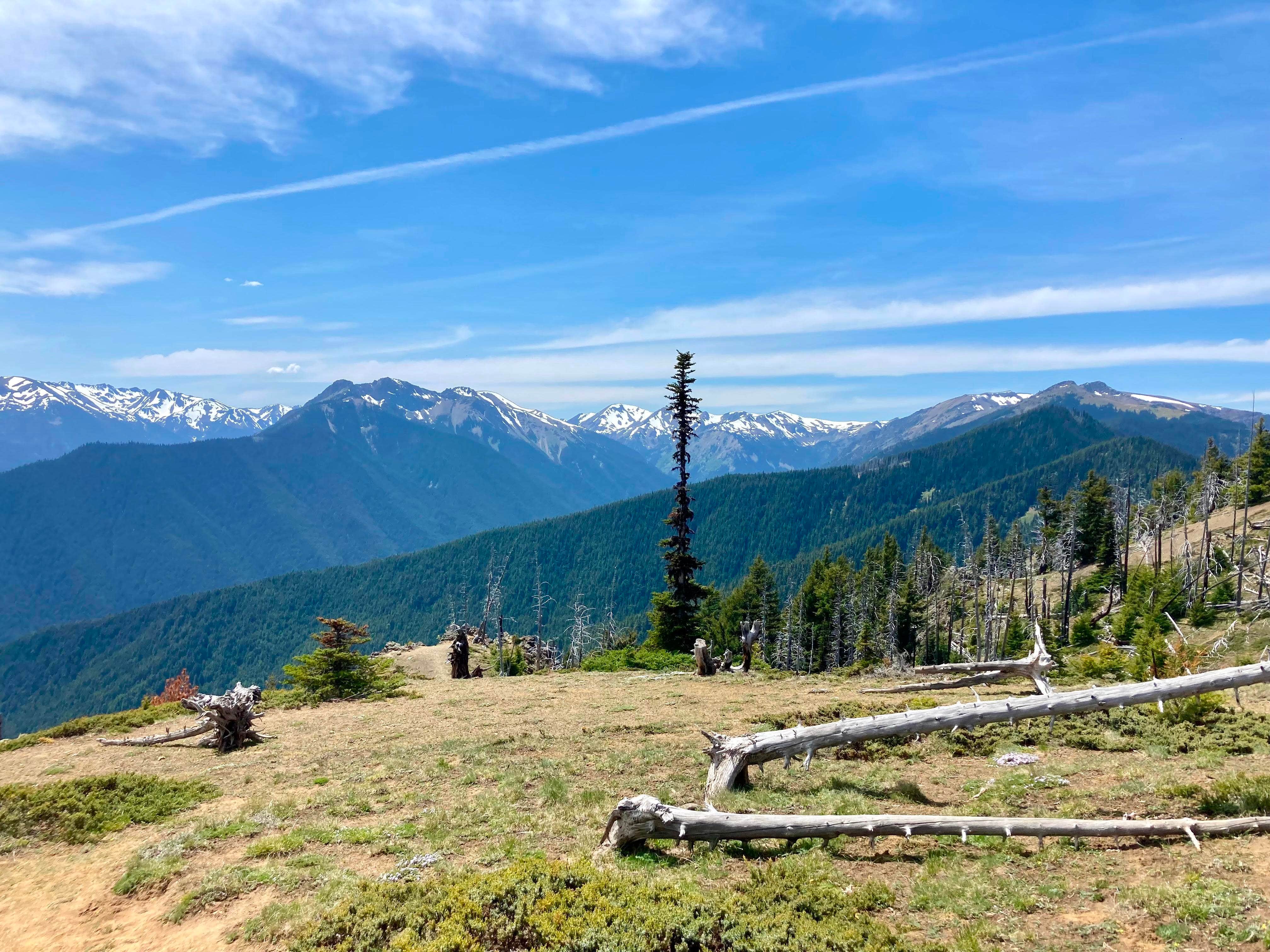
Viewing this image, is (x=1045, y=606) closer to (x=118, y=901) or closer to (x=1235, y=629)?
(x=1235, y=629)

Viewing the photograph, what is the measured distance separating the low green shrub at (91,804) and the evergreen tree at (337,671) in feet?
63.2

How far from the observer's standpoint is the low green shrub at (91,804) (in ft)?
50.1

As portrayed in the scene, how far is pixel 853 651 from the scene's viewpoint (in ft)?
327

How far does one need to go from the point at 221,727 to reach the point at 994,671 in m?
26.3

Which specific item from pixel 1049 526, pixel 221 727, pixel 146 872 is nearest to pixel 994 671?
pixel 146 872

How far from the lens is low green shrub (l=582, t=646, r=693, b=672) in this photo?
4578 cm

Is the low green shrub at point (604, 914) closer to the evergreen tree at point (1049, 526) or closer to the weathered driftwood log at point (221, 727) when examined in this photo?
the weathered driftwood log at point (221, 727)

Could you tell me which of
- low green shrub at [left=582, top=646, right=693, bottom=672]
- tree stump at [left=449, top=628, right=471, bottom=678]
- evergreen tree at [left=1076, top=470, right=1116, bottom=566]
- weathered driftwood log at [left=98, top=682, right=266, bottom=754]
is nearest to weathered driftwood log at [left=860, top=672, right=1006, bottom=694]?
weathered driftwood log at [left=98, top=682, right=266, bottom=754]

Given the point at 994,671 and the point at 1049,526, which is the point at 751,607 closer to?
the point at 1049,526

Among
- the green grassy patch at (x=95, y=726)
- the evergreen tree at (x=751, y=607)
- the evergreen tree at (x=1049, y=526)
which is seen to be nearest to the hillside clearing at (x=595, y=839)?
the green grassy patch at (x=95, y=726)

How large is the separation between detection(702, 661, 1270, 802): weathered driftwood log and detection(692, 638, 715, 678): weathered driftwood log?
22370 mm

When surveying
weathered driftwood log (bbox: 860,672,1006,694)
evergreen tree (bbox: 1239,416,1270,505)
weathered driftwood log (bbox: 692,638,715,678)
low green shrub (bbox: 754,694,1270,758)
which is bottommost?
weathered driftwood log (bbox: 692,638,715,678)

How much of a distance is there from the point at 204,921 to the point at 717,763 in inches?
401

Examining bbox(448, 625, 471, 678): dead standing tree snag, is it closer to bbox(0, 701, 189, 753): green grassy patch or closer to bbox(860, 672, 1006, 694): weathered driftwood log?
bbox(0, 701, 189, 753): green grassy patch
